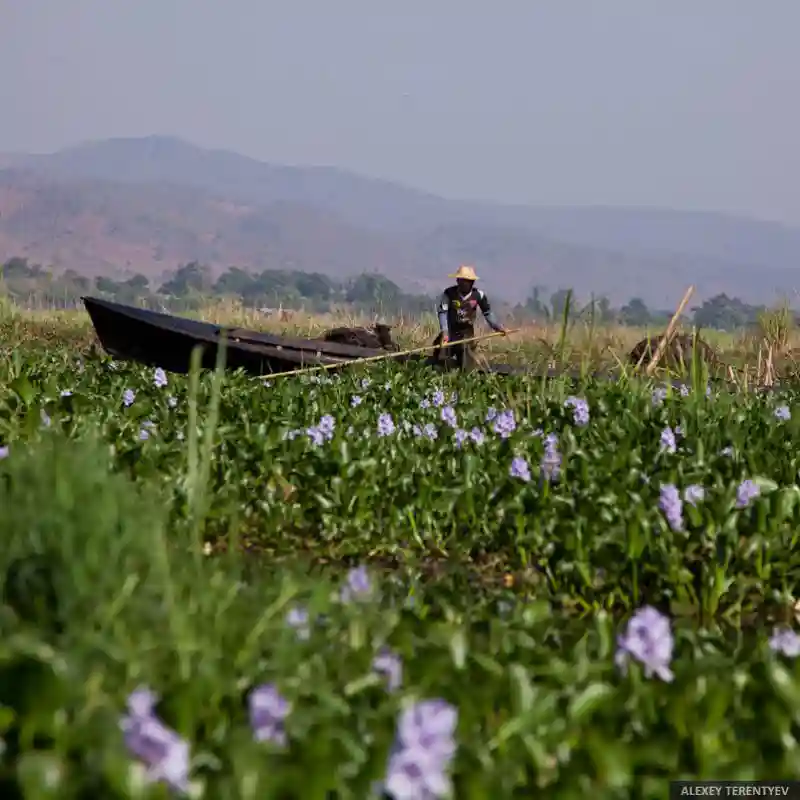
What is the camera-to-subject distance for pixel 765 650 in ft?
10.1

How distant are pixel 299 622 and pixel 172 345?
29.5 feet

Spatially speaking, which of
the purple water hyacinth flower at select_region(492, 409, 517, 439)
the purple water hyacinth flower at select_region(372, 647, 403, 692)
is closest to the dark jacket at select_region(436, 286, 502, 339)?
the purple water hyacinth flower at select_region(492, 409, 517, 439)

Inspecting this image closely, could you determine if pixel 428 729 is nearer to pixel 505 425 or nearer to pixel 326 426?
pixel 326 426

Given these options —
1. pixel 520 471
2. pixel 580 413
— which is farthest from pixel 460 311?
pixel 520 471

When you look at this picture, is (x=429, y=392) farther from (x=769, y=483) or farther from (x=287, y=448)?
(x=769, y=483)

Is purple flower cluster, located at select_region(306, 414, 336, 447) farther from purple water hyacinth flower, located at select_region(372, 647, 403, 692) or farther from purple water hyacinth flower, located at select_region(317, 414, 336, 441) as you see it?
purple water hyacinth flower, located at select_region(372, 647, 403, 692)

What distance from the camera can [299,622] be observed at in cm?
265

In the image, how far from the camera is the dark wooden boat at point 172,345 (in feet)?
36.1

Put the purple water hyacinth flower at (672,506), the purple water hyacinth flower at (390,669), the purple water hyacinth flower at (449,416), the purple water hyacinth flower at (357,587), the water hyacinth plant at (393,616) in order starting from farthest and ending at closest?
the purple water hyacinth flower at (449,416), the purple water hyacinth flower at (672,506), the purple water hyacinth flower at (357,587), the purple water hyacinth flower at (390,669), the water hyacinth plant at (393,616)

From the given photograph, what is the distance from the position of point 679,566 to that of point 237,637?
199cm

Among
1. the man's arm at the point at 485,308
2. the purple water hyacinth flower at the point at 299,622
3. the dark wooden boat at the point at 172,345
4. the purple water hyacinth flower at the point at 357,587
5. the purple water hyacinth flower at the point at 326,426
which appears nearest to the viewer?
the purple water hyacinth flower at the point at 299,622

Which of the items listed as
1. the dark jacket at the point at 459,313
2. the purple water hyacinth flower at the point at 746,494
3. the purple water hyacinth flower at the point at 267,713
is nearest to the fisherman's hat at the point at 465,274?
the dark jacket at the point at 459,313

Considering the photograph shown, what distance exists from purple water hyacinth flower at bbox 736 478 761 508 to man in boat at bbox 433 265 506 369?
26.6 feet

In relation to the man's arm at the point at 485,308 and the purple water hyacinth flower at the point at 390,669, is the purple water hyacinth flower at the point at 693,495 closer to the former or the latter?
the purple water hyacinth flower at the point at 390,669
